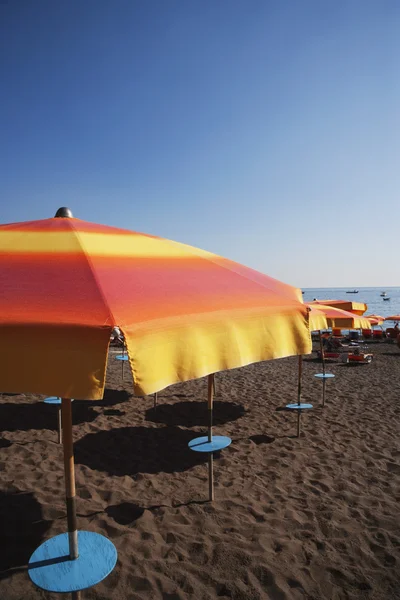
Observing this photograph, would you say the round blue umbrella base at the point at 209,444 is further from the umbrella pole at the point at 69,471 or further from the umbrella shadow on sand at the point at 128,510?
the umbrella pole at the point at 69,471

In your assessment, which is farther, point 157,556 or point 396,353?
point 396,353

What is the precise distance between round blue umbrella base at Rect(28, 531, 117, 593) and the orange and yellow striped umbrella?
150cm

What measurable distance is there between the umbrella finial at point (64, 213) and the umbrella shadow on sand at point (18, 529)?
3269 mm

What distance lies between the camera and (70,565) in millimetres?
2525

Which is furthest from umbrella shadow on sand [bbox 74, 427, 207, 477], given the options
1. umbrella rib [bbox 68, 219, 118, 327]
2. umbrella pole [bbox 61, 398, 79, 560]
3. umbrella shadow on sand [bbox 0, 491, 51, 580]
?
umbrella rib [bbox 68, 219, 118, 327]

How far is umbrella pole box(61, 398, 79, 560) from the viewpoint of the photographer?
2.50 metres

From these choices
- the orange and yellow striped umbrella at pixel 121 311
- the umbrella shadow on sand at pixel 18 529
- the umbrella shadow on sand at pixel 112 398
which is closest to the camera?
the orange and yellow striped umbrella at pixel 121 311

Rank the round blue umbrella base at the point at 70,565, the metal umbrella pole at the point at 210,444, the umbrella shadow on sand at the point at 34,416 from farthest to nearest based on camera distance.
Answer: the umbrella shadow on sand at the point at 34,416
the metal umbrella pole at the point at 210,444
the round blue umbrella base at the point at 70,565

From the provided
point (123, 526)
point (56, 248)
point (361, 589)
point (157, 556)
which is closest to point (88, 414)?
point (123, 526)

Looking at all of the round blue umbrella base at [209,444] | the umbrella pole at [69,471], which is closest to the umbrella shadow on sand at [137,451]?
the round blue umbrella base at [209,444]

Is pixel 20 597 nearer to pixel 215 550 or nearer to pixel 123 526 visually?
pixel 123 526

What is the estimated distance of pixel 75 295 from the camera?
187 cm

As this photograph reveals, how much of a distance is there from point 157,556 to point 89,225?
3.27 m

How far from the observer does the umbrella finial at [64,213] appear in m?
3.07
